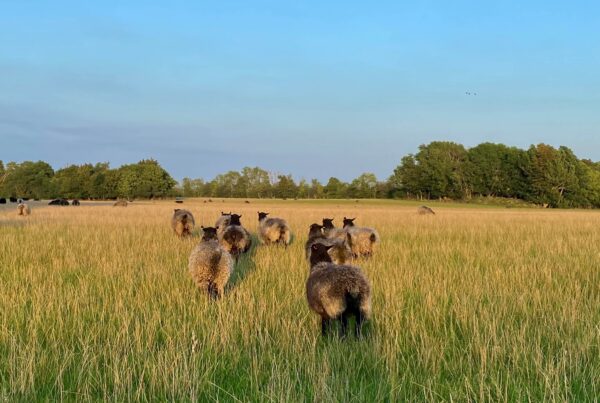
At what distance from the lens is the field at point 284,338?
12.0 ft

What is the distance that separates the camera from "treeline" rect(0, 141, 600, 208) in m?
97.6

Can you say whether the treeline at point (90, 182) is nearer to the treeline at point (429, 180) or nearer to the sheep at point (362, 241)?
the treeline at point (429, 180)

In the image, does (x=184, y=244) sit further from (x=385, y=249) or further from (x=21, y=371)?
(x=21, y=371)

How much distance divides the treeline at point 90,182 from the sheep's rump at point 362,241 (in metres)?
106

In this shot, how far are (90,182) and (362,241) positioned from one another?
396 feet

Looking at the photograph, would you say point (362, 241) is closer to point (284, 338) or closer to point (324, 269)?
point (324, 269)

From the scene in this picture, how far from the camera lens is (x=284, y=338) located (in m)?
4.88

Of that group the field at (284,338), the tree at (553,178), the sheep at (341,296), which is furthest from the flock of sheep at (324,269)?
the tree at (553,178)

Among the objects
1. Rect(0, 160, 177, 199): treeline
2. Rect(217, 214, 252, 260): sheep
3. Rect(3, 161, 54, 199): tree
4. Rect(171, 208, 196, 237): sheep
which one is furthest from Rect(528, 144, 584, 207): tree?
Rect(3, 161, 54, 199): tree

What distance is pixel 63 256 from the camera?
11.4 meters

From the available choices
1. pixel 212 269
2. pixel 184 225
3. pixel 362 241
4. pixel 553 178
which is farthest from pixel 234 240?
pixel 553 178

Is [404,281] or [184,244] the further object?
[184,244]

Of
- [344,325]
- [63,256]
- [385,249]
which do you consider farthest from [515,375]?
[63,256]

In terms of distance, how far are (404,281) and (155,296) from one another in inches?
183
